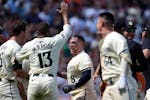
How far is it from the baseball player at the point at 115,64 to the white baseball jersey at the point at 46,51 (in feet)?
2.39

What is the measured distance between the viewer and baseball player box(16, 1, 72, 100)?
465 inches

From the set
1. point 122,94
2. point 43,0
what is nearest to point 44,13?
point 43,0

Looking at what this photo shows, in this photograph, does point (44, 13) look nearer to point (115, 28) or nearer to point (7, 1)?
point (7, 1)

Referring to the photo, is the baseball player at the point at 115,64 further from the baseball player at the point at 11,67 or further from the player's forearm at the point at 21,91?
the player's forearm at the point at 21,91

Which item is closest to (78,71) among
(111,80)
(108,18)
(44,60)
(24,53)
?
(44,60)

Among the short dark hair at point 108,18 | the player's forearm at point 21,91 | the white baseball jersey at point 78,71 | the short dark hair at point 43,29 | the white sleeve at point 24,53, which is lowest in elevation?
the player's forearm at point 21,91

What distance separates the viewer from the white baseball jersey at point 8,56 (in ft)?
40.2

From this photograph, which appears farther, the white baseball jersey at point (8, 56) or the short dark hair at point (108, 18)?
the white baseball jersey at point (8, 56)

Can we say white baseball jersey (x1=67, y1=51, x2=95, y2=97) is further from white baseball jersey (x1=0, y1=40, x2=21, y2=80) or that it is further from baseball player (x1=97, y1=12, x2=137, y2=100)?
baseball player (x1=97, y1=12, x2=137, y2=100)

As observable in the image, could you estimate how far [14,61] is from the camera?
12195 millimetres


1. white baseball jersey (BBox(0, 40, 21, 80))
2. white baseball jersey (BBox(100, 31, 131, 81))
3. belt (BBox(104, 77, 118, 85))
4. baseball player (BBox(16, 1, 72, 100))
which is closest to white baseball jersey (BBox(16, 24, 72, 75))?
baseball player (BBox(16, 1, 72, 100))

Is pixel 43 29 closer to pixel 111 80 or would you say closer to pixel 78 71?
pixel 78 71

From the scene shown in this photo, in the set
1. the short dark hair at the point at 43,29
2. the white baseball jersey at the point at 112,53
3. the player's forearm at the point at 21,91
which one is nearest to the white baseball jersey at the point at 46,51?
the short dark hair at the point at 43,29

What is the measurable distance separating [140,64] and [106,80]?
2.35ft
